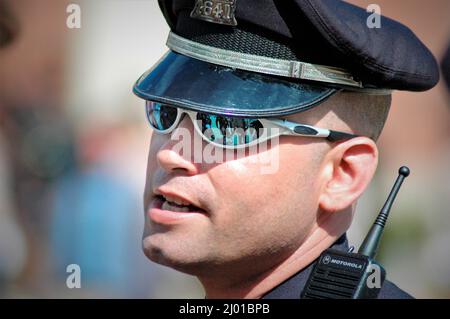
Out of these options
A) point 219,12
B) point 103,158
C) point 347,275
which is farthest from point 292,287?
point 103,158

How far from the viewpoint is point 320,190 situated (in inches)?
92.7

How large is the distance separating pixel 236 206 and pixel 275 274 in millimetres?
250

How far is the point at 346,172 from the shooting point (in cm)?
239

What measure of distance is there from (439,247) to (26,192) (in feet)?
7.09

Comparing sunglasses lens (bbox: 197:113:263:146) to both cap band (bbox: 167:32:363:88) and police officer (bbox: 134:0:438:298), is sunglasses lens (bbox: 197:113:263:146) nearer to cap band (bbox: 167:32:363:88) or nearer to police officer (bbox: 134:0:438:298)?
police officer (bbox: 134:0:438:298)

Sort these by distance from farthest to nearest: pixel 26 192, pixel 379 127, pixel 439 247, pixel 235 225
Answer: pixel 26 192 → pixel 439 247 → pixel 379 127 → pixel 235 225

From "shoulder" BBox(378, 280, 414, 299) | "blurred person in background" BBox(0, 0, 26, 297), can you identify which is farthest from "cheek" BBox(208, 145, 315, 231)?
"blurred person in background" BBox(0, 0, 26, 297)

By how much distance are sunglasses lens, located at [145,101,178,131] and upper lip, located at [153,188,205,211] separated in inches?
6.4

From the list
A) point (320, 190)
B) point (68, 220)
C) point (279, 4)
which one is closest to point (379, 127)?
point (320, 190)

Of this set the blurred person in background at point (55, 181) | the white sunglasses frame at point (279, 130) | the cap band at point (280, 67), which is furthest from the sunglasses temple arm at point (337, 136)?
the blurred person in background at point (55, 181)

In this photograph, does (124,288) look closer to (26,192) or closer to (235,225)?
(26,192)

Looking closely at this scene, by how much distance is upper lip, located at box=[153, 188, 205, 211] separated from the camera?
2283 mm

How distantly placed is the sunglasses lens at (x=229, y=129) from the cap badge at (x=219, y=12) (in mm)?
240

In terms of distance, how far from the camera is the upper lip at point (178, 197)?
228 cm
